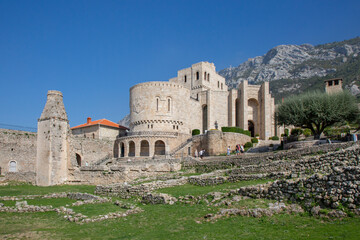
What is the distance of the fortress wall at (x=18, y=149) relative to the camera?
115ft

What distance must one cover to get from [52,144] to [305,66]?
470 feet

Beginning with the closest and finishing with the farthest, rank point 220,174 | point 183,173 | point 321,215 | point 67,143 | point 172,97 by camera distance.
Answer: point 321,215, point 220,174, point 183,173, point 67,143, point 172,97

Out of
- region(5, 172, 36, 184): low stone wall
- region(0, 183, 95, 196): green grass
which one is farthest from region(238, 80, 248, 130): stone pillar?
region(0, 183, 95, 196): green grass

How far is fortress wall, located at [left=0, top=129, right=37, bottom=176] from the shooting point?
115ft

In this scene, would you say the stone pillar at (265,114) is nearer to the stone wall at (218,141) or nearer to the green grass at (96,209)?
the stone wall at (218,141)

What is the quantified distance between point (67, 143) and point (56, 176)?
3037 millimetres

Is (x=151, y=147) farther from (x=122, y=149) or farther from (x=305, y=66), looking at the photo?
(x=305, y=66)

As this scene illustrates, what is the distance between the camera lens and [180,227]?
10.6 metres

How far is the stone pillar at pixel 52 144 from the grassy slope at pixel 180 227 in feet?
43.6

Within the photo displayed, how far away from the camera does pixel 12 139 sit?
36.0m

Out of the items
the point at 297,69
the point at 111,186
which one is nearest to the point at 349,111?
the point at 111,186

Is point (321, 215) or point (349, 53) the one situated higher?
point (349, 53)

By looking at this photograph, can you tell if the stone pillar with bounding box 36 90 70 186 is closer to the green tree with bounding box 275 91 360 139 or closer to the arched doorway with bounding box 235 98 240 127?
the green tree with bounding box 275 91 360 139

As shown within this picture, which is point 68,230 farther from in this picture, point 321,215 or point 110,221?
point 321,215
